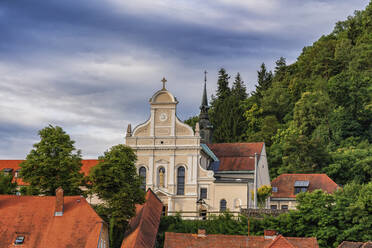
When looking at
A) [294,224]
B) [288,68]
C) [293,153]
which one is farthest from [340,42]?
[294,224]

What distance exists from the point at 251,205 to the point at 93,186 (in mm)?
20637

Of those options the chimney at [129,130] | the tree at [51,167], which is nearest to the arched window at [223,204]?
the chimney at [129,130]

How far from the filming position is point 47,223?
44.6 metres

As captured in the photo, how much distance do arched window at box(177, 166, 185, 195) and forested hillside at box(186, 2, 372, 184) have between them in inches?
739

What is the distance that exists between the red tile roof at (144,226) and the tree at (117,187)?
1050 millimetres

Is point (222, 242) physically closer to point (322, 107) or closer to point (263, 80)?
point (322, 107)

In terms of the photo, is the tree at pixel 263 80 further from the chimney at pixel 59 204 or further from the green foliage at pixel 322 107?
the chimney at pixel 59 204

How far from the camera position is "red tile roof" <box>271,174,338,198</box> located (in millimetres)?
69875

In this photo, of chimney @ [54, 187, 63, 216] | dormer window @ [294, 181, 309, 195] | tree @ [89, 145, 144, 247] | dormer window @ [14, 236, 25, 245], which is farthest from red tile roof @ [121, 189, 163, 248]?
dormer window @ [294, 181, 309, 195]

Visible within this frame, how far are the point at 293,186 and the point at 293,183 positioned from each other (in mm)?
408

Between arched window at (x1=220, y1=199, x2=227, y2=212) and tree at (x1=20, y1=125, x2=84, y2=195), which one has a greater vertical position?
tree at (x1=20, y1=125, x2=84, y2=195)

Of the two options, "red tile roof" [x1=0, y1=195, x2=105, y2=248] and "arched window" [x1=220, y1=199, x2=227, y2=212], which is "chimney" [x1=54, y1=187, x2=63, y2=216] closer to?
"red tile roof" [x1=0, y1=195, x2=105, y2=248]

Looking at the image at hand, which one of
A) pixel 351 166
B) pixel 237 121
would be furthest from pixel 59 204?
pixel 237 121

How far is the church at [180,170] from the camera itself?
64.6m
